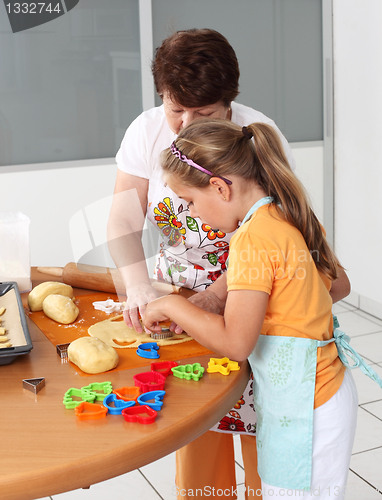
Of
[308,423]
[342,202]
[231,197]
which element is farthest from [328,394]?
[342,202]

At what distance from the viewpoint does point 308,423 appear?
3.32 ft

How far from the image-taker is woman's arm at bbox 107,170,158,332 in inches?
48.7

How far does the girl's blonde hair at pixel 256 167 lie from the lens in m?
0.99

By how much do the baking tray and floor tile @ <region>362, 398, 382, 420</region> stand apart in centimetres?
156

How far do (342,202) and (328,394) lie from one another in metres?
2.54

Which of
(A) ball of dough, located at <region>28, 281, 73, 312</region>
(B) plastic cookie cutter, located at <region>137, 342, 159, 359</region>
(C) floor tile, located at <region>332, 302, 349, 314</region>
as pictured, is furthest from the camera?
(C) floor tile, located at <region>332, 302, 349, 314</region>

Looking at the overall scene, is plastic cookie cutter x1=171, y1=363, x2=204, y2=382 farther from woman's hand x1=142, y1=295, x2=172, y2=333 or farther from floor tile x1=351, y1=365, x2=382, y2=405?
floor tile x1=351, y1=365, x2=382, y2=405

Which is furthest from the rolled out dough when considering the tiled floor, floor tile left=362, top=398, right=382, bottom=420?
floor tile left=362, top=398, right=382, bottom=420

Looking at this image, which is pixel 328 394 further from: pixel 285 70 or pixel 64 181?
pixel 285 70

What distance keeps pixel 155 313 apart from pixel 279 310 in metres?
0.24

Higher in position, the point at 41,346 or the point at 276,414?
the point at 41,346

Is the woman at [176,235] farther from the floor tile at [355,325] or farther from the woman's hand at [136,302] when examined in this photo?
the floor tile at [355,325]

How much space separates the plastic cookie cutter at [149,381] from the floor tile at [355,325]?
7.19 ft

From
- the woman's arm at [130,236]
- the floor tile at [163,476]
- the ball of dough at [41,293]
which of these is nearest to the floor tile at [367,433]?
the floor tile at [163,476]
